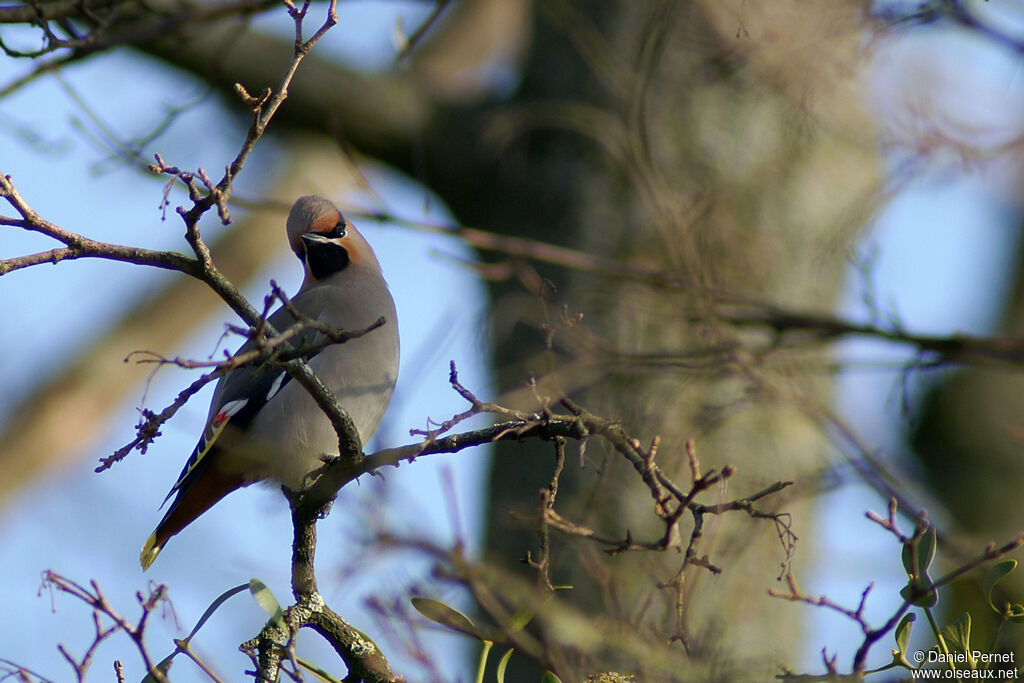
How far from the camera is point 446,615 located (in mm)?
2117

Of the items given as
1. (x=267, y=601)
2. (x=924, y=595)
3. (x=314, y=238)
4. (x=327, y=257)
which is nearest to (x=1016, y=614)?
(x=924, y=595)

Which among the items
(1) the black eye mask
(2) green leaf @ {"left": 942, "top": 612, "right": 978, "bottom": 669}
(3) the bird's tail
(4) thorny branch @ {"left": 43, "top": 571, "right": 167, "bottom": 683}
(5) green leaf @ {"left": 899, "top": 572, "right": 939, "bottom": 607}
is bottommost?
(4) thorny branch @ {"left": 43, "top": 571, "right": 167, "bottom": 683}

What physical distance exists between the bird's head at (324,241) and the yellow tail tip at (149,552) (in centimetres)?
123

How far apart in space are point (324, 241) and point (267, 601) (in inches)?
94.3

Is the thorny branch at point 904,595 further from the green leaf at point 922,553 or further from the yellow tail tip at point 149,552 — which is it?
the yellow tail tip at point 149,552

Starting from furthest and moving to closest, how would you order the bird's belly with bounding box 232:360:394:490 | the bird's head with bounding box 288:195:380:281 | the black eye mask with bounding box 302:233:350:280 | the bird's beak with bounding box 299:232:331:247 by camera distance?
the black eye mask with bounding box 302:233:350:280 → the bird's head with bounding box 288:195:380:281 → the bird's beak with bounding box 299:232:331:247 → the bird's belly with bounding box 232:360:394:490

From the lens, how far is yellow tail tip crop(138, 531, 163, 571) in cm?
379

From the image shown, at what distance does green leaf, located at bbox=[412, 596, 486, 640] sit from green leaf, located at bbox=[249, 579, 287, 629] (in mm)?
260

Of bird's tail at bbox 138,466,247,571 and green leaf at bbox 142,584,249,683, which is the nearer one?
green leaf at bbox 142,584,249,683

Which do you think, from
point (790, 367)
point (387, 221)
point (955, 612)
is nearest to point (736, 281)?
point (790, 367)

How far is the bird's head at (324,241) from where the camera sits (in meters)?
4.41

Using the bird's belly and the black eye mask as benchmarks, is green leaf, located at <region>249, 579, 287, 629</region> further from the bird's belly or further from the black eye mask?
the black eye mask

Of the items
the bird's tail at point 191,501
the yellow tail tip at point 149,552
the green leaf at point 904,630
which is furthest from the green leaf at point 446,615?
the yellow tail tip at point 149,552

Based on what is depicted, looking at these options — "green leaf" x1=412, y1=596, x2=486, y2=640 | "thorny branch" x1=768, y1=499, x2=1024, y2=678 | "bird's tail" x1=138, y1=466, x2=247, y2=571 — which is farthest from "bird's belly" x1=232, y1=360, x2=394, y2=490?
"thorny branch" x1=768, y1=499, x2=1024, y2=678
